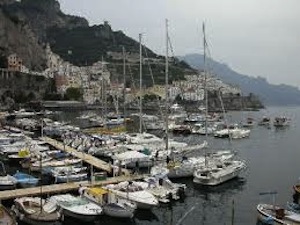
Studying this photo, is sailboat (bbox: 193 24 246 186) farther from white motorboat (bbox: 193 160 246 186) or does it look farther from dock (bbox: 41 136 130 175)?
dock (bbox: 41 136 130 175)

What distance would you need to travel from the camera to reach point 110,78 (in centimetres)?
19950

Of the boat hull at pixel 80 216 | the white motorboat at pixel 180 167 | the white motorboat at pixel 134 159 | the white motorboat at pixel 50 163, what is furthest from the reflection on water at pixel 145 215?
the white motorboat at pixel 50 163

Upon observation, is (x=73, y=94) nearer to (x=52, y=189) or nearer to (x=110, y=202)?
(x=52, y=189)

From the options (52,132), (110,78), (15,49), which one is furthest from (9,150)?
(110,78)

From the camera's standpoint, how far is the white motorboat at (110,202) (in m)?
30.4

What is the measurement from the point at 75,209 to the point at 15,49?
139 metres

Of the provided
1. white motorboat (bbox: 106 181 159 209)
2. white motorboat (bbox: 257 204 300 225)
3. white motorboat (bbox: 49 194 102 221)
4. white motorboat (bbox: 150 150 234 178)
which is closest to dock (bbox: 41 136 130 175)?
white motorboat (bbox: 150 150 234 178)

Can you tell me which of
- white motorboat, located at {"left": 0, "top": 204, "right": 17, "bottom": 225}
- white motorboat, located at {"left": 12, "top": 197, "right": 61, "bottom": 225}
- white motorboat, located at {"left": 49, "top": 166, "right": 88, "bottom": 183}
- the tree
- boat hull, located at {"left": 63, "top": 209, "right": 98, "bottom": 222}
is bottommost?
boat hull, located at {"left": 63, "top": 209, "right": 98, "bottom": 222}

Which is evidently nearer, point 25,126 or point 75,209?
point 75,209

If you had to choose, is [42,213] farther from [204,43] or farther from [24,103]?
[24,103]

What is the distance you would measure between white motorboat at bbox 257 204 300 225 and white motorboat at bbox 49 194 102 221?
9417 millimetres

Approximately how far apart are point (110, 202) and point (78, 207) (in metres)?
2.09

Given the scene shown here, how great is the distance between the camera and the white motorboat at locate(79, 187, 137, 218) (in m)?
30.4

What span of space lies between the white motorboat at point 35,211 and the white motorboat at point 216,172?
1333 cm
